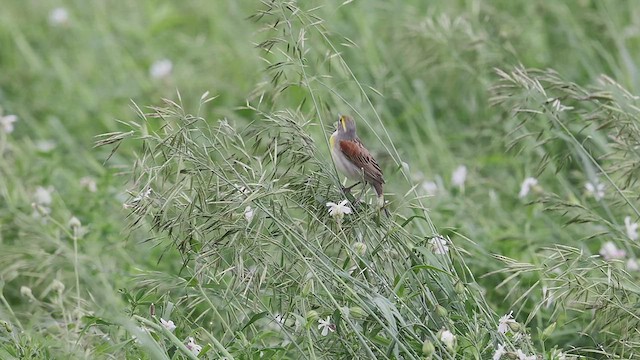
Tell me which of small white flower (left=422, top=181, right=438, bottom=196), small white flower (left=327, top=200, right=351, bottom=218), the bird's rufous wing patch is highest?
small white flower (left=327, top=200, right=351, bottom=218)

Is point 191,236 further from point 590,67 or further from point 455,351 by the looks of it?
point 590,67

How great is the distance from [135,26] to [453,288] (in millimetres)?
5061

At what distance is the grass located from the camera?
3258 millimetres

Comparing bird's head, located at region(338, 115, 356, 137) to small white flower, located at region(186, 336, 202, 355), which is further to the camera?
bird's head, located at region(338, 115, 356, 137)

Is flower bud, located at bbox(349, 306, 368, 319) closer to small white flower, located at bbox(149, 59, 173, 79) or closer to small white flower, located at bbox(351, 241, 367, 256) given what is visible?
small white flower, located at bbox(351, 241, 367, 256)

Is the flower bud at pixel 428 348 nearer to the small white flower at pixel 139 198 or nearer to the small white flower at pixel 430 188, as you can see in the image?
the small white flower at pixel 139 198

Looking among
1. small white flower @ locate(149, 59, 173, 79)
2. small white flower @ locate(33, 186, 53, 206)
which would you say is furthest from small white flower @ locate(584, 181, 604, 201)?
small white flower @ locate(149, 59, 173, 79)

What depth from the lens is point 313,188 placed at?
3.36m

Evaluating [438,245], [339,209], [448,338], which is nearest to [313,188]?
[339,209]

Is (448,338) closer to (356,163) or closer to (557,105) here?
(356,163)

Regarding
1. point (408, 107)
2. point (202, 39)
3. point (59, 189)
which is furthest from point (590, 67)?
point (59, 189)

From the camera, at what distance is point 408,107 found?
6340 mm

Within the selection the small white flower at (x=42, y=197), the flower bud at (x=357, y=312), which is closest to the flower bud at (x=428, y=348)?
the flower bud at (x=357, y=312)

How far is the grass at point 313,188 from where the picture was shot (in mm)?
3258
